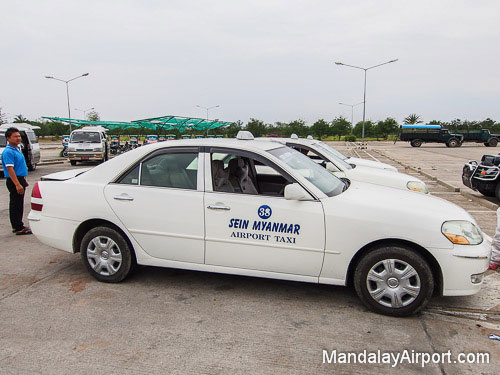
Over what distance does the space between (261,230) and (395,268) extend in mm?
1254

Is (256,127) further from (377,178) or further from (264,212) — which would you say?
(264,212)

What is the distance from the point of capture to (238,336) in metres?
3.11

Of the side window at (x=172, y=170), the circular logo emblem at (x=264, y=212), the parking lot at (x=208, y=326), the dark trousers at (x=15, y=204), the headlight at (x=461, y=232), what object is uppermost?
the side window at (x=172, y=170)

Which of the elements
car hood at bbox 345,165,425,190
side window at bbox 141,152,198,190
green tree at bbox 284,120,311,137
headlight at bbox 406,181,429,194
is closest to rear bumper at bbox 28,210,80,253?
side window at bbox 141,152,198,190

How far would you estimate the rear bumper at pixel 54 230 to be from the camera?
4.17 metres

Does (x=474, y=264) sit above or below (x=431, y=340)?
above

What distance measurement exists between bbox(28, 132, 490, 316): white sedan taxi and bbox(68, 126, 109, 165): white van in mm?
16745

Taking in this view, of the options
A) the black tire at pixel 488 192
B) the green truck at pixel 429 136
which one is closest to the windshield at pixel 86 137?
the black tire at pixel 488 192

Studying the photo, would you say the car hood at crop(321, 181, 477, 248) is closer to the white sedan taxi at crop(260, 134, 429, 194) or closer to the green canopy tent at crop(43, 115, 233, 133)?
the white sedan taxi at crop(260, 134, 429, 194)

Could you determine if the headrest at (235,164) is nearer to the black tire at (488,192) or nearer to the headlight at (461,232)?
the headlight at (461,232)

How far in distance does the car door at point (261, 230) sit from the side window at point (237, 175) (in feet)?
0.05

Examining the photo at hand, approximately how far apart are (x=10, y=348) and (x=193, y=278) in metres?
1.87

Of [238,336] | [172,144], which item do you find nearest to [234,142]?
[172,144]

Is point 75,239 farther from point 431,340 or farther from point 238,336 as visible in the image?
point 431,340
